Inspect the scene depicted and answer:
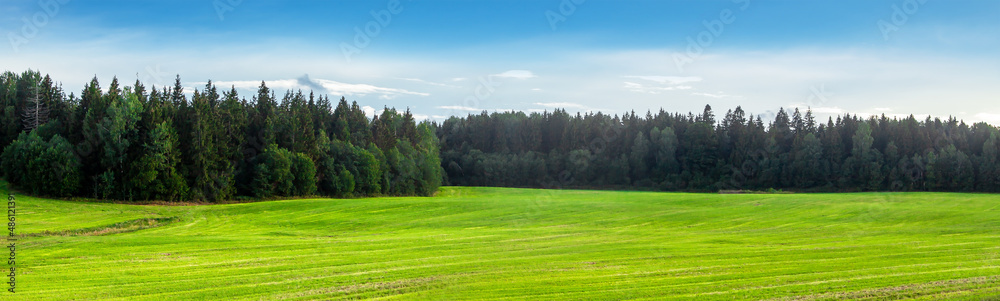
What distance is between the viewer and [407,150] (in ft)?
320

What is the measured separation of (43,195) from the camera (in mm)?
60438

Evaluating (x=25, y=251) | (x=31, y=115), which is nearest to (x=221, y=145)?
(x=31, y=115)

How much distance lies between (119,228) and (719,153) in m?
108

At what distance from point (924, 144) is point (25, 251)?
12123cm

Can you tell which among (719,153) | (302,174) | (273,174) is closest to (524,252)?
(273,174)

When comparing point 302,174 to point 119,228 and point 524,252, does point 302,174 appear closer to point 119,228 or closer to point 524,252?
point 119,228

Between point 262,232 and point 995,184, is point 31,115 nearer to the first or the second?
point 262,232

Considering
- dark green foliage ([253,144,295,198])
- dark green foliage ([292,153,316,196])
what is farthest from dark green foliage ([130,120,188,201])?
dark green foliage ([292,153,316,196])

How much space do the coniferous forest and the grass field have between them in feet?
50.2

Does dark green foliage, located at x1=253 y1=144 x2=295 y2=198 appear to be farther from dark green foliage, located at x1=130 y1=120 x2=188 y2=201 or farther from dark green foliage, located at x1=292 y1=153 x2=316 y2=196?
dark green foliage, located at x1=130 y1=120 x2=188 y2=201

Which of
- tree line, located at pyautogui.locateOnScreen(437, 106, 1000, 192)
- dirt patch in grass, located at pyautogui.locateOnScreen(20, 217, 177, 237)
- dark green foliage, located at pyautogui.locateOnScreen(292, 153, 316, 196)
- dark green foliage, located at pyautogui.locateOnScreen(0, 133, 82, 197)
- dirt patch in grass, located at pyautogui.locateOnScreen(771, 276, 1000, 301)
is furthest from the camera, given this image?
tree line, located at pyautogui.locateOnScreen(437, 106, 1000, 192)

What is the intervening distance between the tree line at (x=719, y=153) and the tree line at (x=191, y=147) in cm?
3498

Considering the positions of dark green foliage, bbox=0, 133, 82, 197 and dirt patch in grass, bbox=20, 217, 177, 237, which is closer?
dirt patch in grass, bbox=20, 217, 177, 237

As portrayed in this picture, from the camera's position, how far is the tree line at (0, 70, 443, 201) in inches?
2486
